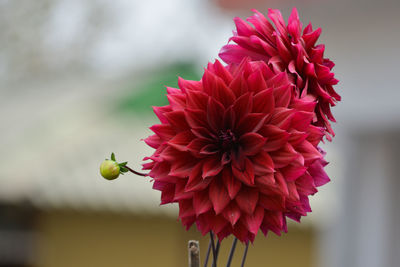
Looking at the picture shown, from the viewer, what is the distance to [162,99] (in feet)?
16.0

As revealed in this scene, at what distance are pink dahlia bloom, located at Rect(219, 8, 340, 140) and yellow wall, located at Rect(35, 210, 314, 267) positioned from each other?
3694mm

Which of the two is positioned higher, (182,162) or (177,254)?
(177,254)

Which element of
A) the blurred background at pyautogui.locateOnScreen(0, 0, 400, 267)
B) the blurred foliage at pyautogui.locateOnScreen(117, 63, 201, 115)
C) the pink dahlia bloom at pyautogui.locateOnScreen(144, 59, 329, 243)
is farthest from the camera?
the blurred foliage at pyautogui.locateOnScreen(117, 63, 201, 115)

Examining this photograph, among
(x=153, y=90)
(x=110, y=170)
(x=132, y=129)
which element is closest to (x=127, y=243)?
(x=132, y=129)

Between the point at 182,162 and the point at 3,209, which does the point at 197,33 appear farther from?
the point at 182,162

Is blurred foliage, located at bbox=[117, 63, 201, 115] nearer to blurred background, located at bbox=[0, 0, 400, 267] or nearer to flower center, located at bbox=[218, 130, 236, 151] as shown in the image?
blurred background, located at bbox=[0, 0, 400, 267]

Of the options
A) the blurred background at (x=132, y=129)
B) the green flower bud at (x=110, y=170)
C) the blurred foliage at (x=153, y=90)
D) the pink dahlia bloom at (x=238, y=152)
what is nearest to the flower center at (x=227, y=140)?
the pink dahlia bloom at (x=238, y=152)

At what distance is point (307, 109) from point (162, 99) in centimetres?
431

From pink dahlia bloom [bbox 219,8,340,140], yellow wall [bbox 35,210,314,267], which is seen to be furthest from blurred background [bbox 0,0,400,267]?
pink dahlia bloom [bbox 219,8,340,140]

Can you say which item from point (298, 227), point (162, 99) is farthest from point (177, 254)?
point (162, 99)

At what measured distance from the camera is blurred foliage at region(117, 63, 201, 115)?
5.00m

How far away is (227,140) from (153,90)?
4633mm

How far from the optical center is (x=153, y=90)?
520 centimetres

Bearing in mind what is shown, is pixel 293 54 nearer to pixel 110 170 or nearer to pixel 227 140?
pixel 227 140
